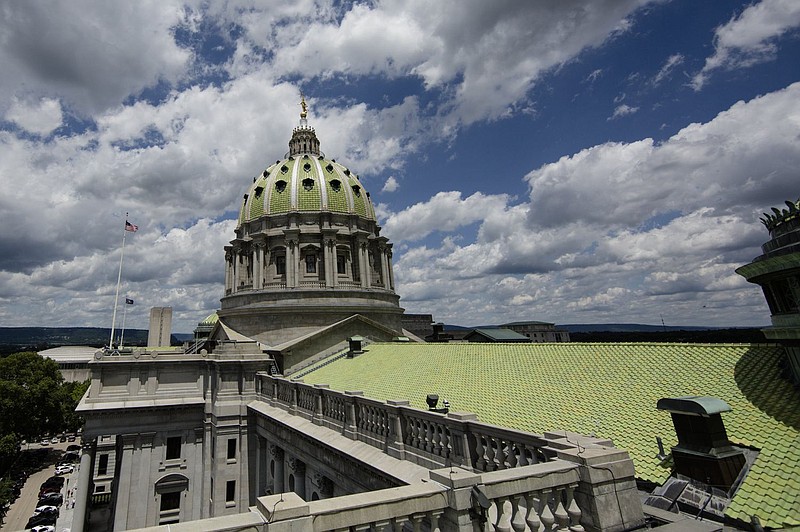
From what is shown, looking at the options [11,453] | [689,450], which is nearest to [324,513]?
[689,450]

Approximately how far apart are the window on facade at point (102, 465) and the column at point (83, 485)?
1192mm

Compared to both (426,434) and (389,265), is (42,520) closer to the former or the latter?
(389,265)

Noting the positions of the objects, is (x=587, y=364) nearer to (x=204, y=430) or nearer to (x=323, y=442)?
(x=323, y=442)

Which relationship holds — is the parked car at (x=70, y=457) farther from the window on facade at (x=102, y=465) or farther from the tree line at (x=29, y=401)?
the window on facade at (x=102, y=465)

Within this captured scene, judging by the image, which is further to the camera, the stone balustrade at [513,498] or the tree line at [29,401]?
the tree line at [29,401]

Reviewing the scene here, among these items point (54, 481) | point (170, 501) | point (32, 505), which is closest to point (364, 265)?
point (170, 501)

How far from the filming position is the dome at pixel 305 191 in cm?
4644

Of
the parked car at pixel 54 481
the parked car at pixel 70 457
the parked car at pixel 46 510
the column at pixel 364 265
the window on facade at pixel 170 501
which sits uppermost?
the column at pixel 364 265

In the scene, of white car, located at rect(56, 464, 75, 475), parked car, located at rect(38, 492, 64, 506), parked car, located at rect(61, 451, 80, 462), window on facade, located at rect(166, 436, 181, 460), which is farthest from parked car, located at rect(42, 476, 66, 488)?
window on facade, located at rect(166, 436, 181, 460)

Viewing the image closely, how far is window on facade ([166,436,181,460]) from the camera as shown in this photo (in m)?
30.4

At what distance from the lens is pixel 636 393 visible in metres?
12.6

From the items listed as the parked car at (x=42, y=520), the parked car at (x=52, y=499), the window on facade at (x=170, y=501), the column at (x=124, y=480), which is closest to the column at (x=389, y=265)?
the window on facade at (x=170, y=501)

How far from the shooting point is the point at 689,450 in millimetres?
8641

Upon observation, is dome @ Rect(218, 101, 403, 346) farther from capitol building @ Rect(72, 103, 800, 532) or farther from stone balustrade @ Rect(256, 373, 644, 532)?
stone balustrade @ Rect(256, 373, 644, 532)
